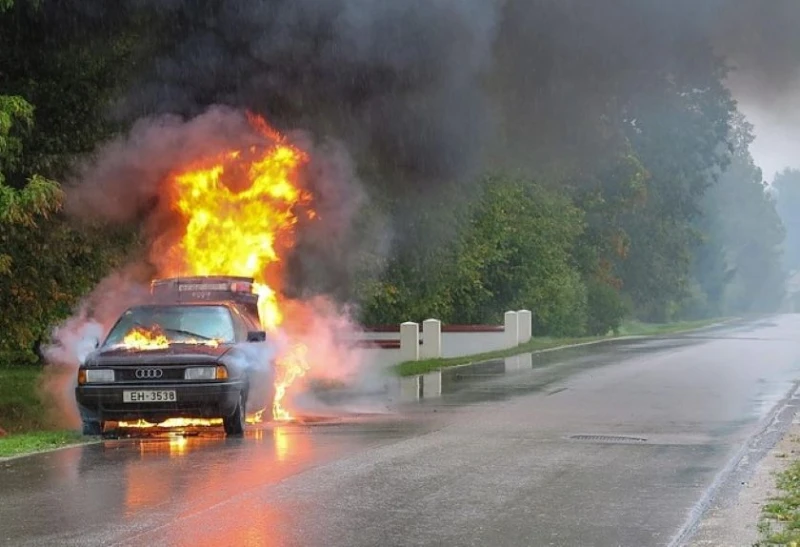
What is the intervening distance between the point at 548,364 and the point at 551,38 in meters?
14.0

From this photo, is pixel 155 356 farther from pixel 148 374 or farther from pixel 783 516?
pixel 783 516

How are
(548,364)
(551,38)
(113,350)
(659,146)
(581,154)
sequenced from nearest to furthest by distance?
1. (113,350)
2. (551,38)
3. (581,154)
4. (548,364)
5. (659,146)

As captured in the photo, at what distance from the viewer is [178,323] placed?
582 inches

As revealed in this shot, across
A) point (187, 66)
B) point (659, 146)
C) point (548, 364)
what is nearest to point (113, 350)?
point (187, 66)

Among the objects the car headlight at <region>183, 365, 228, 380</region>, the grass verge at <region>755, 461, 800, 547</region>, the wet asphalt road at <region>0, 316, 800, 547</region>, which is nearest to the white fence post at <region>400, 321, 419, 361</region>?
the wet asphalt road at <region>0, 316, 800, 547</region>

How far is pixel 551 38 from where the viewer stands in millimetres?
15234

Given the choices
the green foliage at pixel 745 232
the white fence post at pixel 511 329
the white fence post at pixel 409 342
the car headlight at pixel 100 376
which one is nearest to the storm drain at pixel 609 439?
the car headlight at pixel 100 376

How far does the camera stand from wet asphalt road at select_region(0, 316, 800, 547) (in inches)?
311

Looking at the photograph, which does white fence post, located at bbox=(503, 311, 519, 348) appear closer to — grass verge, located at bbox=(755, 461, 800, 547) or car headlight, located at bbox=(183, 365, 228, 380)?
car headlight, located at bbox=(183, 365, 228, 380)

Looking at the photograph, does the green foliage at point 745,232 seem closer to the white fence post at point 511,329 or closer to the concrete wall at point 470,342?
the white fence post at point 511,329

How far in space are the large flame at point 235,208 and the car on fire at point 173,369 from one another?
4047 mm

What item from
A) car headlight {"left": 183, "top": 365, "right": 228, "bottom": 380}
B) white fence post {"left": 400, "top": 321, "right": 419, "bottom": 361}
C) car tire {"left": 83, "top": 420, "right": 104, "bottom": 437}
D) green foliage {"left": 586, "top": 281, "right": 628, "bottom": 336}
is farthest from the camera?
green foliage {"left": 586, "top": 281, "right": 628, "bottom": 336}

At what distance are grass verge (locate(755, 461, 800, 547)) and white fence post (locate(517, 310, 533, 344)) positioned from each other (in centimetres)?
2843

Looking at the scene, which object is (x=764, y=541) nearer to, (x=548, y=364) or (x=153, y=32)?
(x=153, y=32)
